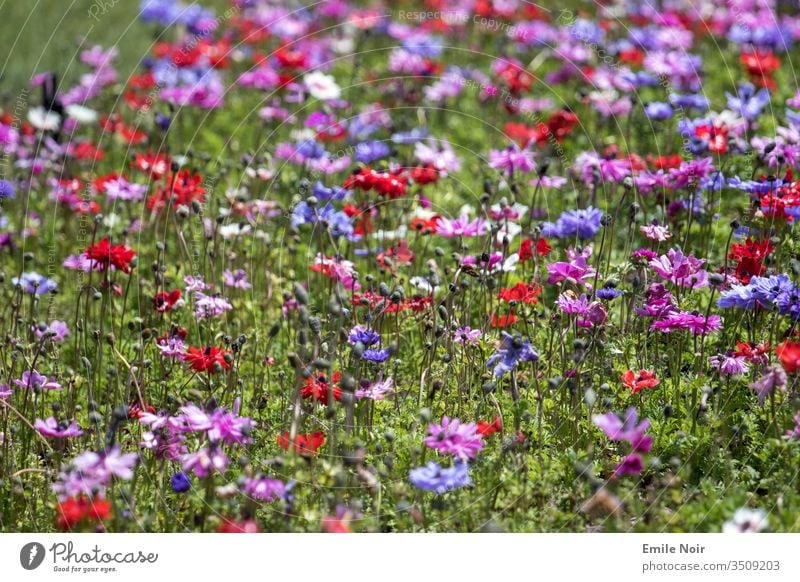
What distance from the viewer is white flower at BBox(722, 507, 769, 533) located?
3172 mm

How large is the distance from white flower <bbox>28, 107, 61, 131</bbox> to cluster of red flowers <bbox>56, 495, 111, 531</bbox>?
3376mm

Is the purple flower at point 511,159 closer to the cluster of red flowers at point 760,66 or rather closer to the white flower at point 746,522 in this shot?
the cluster of red flowers at point 760,66

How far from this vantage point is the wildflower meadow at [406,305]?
11.3 feet

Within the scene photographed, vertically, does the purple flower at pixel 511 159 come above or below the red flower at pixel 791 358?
above

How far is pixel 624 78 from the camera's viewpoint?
6.41 m

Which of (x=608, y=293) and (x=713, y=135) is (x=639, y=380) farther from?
(x=713, y=135)

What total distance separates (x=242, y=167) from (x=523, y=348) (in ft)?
10.1

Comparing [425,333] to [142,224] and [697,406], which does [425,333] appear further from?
[142,224]

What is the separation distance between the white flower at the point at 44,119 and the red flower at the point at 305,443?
332cm

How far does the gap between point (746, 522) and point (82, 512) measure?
5.99 ft

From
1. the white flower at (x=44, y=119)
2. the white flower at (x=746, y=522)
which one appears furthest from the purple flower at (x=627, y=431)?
the white flower at (x=44, y=119)

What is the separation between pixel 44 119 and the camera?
6.44 m

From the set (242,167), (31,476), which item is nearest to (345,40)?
(242,167)

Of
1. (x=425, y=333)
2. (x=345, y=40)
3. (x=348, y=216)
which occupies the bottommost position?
(x=425, y=333)
